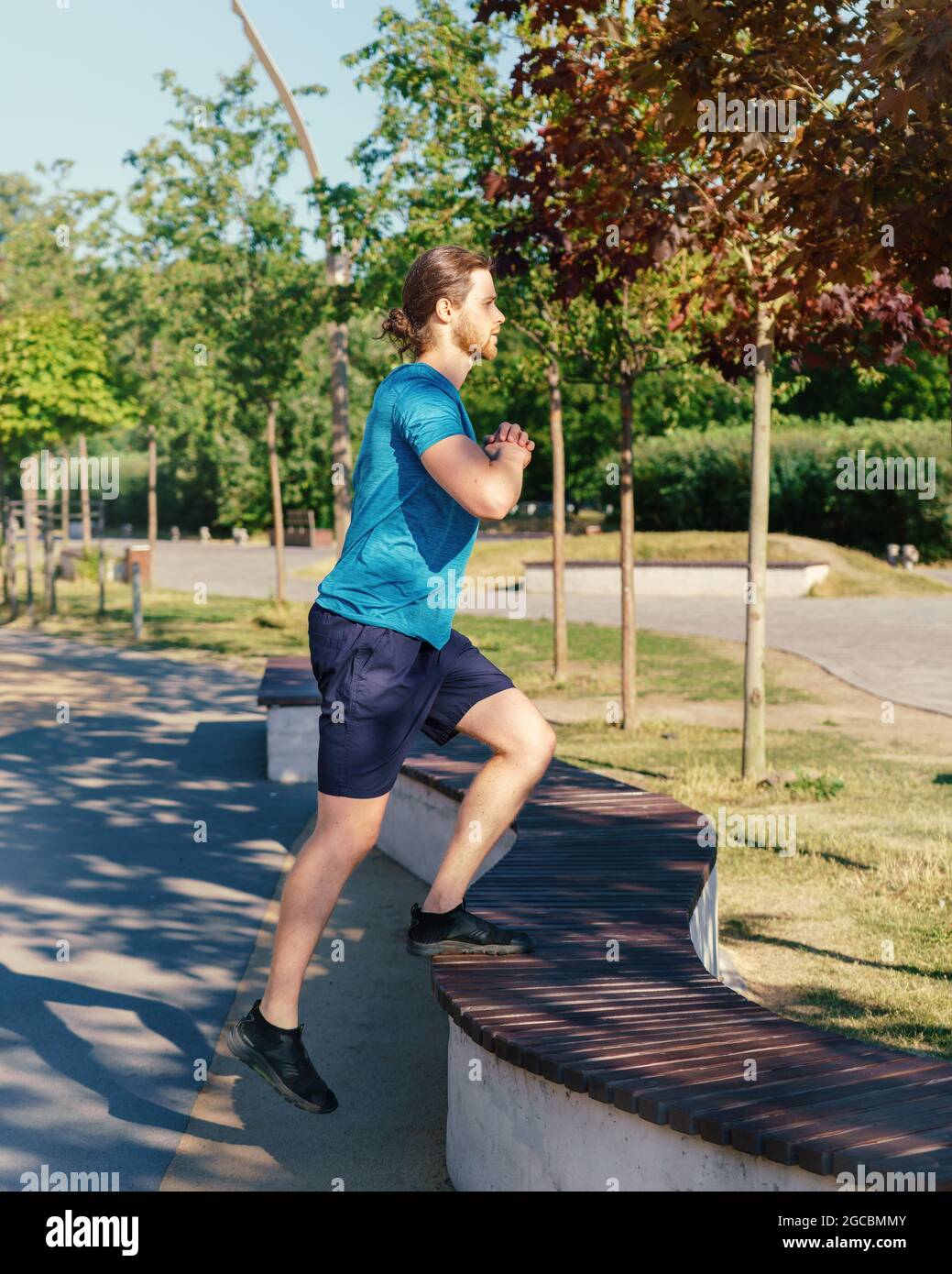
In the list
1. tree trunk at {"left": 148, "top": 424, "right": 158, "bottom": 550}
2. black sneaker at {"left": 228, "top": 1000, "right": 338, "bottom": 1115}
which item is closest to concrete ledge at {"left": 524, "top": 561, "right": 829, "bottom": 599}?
tree trunk at {"left": 148, "top": 424, "right": 158, "bottom": 550}

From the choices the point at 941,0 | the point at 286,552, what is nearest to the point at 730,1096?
the point at 941,0

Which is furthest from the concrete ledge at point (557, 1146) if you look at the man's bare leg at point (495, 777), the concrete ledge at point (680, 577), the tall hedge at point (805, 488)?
the tall hedge at point (805, 488)

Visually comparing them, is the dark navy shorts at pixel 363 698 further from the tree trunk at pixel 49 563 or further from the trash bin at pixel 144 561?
the trash bin at pixel 144 561

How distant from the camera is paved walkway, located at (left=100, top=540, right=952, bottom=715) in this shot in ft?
46.0

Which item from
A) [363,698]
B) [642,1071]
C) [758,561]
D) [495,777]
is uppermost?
[758,561]

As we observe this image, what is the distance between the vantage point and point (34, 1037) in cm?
456

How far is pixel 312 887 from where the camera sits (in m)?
3.54

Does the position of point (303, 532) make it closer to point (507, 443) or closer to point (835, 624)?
point (835, 624)

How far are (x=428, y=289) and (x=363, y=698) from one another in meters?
1.03

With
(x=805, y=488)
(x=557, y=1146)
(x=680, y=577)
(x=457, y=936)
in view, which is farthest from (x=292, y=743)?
(x=805, y=488)

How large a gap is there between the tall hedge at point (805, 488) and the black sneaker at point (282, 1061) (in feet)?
97.3

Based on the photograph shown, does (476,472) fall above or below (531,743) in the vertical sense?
above

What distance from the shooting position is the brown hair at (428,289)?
365cm
